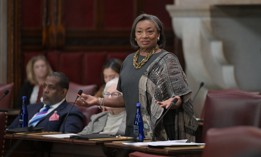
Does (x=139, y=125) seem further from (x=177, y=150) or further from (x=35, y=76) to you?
(x=35, y=76)

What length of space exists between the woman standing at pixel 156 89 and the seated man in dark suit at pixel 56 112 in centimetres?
103

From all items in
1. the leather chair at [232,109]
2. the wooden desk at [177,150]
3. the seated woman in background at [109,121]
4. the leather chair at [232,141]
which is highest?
the leather chair at [232,141]

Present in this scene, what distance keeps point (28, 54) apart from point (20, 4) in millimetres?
536

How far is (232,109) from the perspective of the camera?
532cm

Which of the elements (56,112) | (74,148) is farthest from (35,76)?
(74,148)

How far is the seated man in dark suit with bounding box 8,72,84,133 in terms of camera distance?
256 inches

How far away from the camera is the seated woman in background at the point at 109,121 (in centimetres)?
614

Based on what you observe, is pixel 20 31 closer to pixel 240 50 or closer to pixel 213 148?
pixel 240 50

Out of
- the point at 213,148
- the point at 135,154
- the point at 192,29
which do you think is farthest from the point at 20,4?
the point at 213,148

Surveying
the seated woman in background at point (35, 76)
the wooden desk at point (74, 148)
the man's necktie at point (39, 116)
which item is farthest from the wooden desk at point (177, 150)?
the seated woman in background at point (35, 76)

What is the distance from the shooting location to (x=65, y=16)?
935 cm

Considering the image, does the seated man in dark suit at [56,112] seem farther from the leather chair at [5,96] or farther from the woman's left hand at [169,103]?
the woman's left hand at [169,103]

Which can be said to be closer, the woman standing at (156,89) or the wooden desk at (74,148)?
the wooden desk at (74,148)

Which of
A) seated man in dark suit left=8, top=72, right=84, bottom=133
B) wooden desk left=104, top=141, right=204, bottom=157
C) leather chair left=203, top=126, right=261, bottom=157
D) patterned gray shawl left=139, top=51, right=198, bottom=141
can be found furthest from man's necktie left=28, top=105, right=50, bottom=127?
leather chair left=203, top=126, right=261, bottom=157
